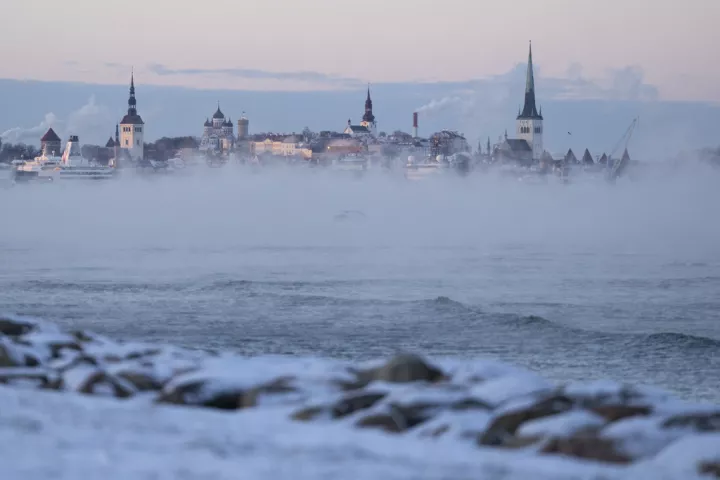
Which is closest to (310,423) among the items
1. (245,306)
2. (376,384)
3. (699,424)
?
(376,384)

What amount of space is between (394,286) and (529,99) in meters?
126

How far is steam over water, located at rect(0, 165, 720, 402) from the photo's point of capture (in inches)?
556

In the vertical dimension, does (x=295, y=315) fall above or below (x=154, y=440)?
below

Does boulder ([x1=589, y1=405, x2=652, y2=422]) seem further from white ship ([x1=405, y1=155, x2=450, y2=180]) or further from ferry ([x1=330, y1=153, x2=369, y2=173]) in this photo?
ferry ([x1=330, y1=153, x2=369, y2=173])

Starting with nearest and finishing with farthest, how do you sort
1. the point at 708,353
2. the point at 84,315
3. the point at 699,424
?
the point at 699,424 → the point at 708,353 → the point at 84,315

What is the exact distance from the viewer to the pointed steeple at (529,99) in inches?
5728

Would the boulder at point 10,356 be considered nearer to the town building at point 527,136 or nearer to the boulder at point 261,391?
the boulder at point 261,391

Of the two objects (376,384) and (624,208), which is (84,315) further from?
(624,208)

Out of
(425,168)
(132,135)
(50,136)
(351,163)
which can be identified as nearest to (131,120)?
(132,135)

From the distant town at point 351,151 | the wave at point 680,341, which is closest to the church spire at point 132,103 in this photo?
the distant town at point 351,151

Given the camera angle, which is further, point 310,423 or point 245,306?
point 245,306

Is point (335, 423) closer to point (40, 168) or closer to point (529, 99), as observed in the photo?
point (40, 168)

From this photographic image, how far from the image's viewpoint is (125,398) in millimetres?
6117

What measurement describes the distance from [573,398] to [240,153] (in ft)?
479
